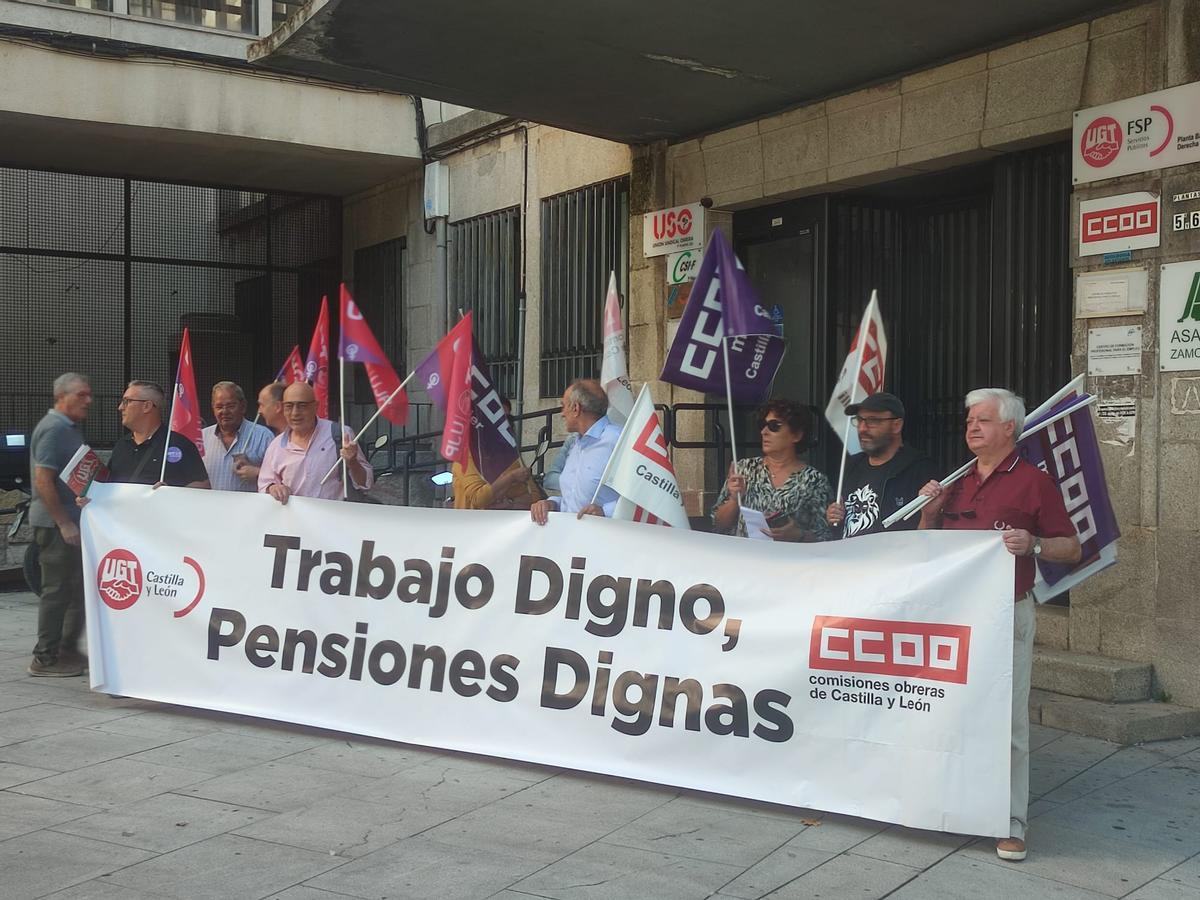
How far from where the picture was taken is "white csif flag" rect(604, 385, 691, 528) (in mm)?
5793

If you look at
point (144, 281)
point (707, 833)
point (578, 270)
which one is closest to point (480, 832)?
point (707, 833)

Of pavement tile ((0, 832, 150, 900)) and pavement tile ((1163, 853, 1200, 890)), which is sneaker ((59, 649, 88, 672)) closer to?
pavement tile ((0, 832, 150, 900))

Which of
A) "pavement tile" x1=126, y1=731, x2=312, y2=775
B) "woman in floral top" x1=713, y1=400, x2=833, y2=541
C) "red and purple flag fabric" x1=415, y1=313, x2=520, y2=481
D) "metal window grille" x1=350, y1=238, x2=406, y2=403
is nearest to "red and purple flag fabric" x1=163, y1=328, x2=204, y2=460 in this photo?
"red and purple flag fabric" x1=415, y1=313, x2=520, y2=481

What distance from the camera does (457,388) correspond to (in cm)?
694

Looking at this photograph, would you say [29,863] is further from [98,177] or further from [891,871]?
[98,177]

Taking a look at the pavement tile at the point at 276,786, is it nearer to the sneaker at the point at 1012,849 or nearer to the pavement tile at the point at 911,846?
the pavement tile at the point at 911,846

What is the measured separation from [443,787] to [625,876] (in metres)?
1.30

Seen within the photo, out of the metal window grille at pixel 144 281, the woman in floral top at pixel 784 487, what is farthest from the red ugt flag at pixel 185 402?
the metal window grille at pixel 144 281

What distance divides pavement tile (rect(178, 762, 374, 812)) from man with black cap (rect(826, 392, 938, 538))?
96.1 inches

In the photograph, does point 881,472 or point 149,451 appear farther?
point 149,451

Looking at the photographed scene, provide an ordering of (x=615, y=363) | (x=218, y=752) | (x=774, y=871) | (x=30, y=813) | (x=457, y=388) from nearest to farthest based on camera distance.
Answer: (x=774, y=871) < (x=30, y=813) < (x=218, y=752) < (x=457, y=388) < (x=615, y=363)

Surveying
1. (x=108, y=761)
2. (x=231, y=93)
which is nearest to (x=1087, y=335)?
(x=108, y=761)

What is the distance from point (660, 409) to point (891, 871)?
19.2 ft

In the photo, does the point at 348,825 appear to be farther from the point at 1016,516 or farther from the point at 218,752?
the point at 1016,516
